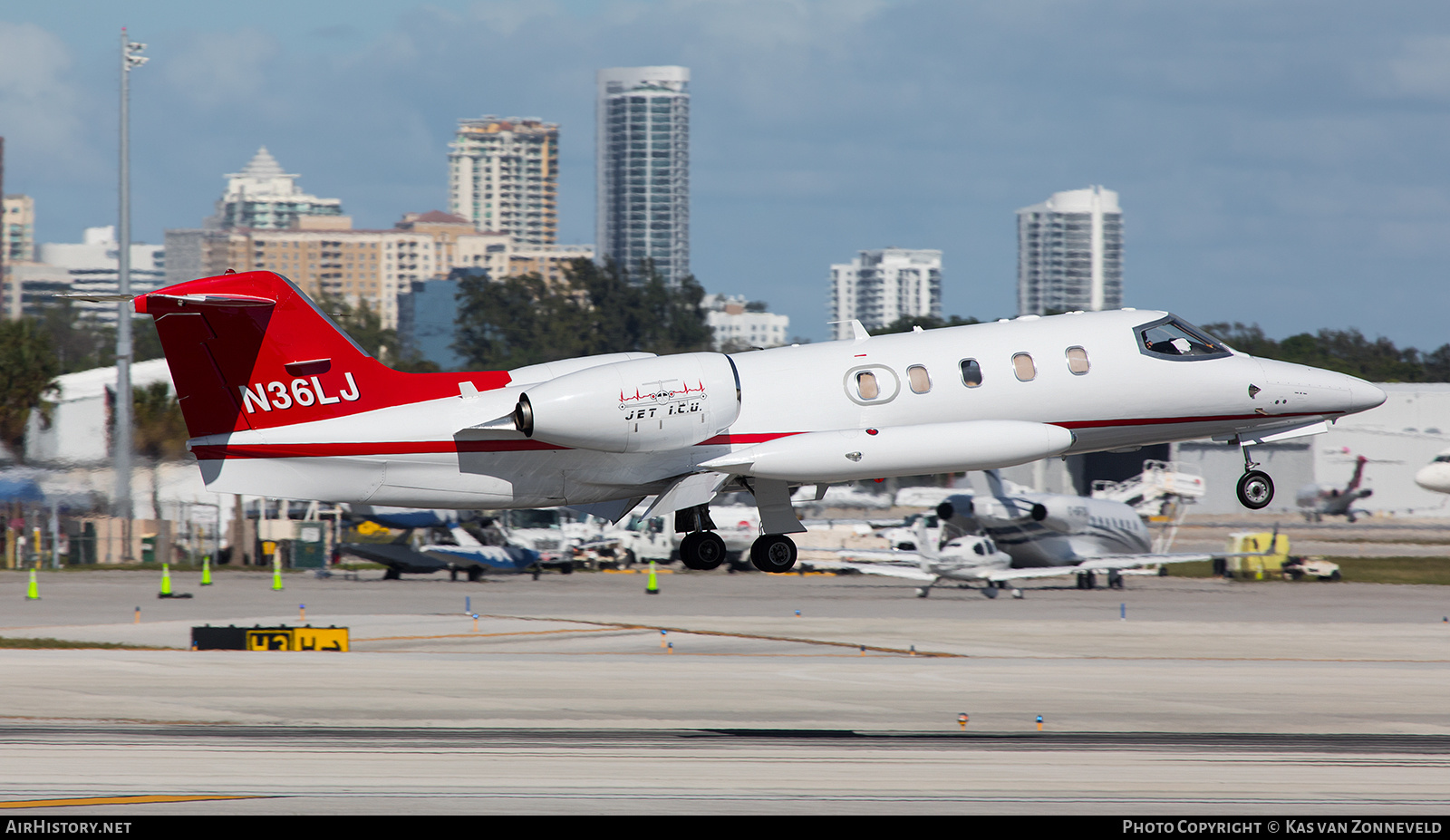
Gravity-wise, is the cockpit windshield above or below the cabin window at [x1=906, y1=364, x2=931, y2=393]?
above

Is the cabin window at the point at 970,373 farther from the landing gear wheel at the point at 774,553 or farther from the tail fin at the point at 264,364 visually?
the tail fin at the point at 264,364

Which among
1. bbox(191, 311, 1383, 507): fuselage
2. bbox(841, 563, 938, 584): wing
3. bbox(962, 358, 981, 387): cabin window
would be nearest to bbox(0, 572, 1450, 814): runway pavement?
bbox(841, 563, 938, 584): wing

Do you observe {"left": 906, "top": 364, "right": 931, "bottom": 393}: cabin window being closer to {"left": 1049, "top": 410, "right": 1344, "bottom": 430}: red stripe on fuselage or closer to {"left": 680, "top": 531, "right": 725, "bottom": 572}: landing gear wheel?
{"left": 1049, "top": 410, "right": 1344, "bottom": 430}: red stripe on fuselage

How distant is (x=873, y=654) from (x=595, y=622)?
1077cm

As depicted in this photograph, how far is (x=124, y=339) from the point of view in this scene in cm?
5622

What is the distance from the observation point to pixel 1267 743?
97.3ft

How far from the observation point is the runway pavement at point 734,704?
2366cm

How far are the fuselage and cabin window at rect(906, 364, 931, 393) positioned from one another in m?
0.02

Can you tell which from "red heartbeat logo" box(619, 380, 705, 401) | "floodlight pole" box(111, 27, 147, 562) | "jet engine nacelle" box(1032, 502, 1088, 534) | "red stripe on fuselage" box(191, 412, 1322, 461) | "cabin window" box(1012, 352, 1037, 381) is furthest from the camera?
"jet engine nacelle" box(1032, 502, 1088, 534)

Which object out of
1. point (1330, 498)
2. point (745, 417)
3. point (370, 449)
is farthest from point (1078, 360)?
point (1330, 498)

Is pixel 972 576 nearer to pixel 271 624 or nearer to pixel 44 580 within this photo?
pixel 271 624

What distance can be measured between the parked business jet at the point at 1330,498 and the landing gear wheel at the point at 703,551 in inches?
3503

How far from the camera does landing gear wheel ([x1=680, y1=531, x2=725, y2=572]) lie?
24344 millimetres

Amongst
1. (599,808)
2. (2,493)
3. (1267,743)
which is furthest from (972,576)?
(599,808)
